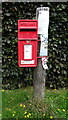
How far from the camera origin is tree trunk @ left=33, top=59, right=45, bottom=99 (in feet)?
10.2

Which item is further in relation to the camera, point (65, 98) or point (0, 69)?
point (0, 69)

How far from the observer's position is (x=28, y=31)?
112 inches

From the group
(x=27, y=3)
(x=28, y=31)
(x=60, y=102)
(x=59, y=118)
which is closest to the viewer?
(x=28, y=31)

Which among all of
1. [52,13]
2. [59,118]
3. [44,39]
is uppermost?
[52,13]

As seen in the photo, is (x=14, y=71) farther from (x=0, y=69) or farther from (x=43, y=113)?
(x=43, y=113)

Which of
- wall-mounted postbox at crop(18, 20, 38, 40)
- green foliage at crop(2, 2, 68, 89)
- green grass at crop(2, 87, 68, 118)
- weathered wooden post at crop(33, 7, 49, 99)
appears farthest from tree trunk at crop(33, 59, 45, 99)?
green foliage at crop(2, 2, 68, 89)

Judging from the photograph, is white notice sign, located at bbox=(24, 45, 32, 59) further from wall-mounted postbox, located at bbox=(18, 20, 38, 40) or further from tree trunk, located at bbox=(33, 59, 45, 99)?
tree trunk, located at bbox=(33, 59, 45, 99)

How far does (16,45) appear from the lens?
426 centimetres

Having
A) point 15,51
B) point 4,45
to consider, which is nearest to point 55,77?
point 15,51

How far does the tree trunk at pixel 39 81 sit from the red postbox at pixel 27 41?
198 millimetres

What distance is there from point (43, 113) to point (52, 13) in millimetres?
2419

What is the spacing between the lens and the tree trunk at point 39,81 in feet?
10.2

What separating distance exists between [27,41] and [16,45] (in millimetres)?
1438

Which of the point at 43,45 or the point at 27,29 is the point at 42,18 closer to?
the point at 27,29
